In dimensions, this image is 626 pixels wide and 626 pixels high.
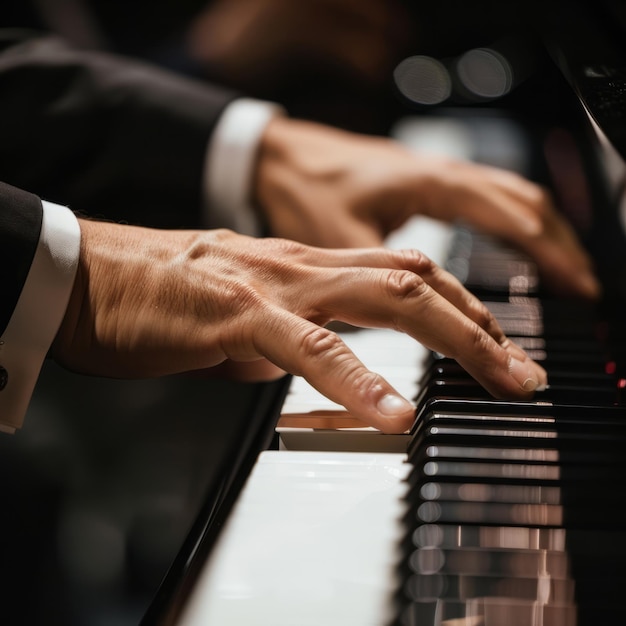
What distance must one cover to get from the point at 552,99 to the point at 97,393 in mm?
1370

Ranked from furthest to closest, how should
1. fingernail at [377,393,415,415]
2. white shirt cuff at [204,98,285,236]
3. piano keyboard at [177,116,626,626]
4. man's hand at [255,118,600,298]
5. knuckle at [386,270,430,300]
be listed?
white shirt cuff at [204,98,285,236]
man's hand at [255,118,600,298]
knuckle at [386,270,430,300]
fingernail at [377,393,415,415]
piano keyboard at [177,116,626,626]

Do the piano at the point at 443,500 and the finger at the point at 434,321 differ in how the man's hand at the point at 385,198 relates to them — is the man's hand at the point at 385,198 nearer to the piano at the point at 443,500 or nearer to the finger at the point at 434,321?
the piano at the point at 443,500

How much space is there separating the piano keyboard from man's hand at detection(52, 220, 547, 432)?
0.14 feet

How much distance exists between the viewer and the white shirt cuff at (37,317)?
0.73 meters

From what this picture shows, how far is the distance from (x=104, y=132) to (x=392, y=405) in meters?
0.99

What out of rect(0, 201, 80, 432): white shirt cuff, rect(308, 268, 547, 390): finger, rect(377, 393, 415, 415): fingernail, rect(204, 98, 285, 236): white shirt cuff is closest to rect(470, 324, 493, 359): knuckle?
rect(308, 268, 547, 390): finger

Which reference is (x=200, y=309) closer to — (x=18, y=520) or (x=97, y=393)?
(x=18, y=520)

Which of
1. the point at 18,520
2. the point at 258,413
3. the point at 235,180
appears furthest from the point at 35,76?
the point at 258,413

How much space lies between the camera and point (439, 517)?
46 cm

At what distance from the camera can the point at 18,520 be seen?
94cm

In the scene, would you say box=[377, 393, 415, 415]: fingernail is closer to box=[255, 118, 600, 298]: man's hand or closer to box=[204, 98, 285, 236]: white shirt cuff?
box=[255, 118, 600, 298]: man's hand

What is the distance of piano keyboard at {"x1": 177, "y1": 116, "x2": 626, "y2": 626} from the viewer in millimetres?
401

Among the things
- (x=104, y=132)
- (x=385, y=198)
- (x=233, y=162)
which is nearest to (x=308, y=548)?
(x=385, y=198)

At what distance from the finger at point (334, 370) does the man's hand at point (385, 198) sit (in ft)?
1.62
